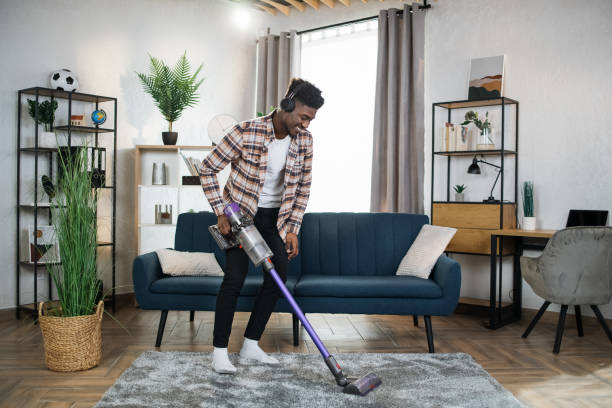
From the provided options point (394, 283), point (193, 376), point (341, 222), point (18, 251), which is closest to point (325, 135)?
point (341, 222)

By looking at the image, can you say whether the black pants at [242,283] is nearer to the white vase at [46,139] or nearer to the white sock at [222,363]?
the white sock at [222,363]

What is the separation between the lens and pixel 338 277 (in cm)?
329

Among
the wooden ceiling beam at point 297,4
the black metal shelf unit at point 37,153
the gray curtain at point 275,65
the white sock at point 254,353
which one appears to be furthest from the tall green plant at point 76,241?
the wooden ceiling beam at point 297,4

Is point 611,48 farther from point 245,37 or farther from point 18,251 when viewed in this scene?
point 18,251

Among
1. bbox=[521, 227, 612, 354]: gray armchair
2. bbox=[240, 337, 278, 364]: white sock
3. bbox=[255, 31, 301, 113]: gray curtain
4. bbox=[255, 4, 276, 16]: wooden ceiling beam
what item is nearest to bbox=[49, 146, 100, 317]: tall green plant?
bbox=[240, 337, 278, 364]: white sock

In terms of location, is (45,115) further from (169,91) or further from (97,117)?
(169,91)

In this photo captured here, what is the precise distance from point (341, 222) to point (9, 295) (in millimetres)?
2562

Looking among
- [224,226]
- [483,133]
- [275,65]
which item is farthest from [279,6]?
[224,226]

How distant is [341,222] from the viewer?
3643mm

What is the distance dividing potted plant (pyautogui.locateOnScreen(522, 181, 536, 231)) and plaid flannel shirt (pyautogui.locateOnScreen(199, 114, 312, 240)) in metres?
2.06

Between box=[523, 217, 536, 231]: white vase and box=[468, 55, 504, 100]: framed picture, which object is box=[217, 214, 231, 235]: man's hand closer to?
box=[523, 217, 536, 231]: white vase

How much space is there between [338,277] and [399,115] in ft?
6.30

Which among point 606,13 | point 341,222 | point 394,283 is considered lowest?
point 394,283

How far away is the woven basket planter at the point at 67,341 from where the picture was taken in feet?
8.44
